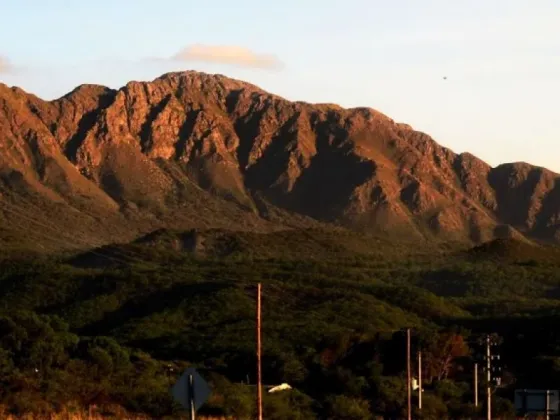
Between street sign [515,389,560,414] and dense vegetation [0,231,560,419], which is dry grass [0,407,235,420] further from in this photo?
street sign [515,389,560,414]

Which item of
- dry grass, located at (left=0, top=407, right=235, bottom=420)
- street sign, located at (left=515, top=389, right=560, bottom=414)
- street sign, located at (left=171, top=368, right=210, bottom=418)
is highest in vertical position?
street sign, located at (left=171, top=368, right=210, bottom=418)

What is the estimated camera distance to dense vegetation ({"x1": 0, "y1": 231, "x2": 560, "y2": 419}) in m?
59.6

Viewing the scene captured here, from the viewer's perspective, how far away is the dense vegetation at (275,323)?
5959 cm

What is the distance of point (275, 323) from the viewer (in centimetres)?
11269

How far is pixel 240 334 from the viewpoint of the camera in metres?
105

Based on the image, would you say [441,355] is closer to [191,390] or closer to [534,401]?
[534,401]

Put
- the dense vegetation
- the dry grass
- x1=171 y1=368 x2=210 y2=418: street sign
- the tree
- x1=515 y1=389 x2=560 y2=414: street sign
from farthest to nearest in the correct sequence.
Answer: the tree
the dense vegetation
the dry grass
x1=515 y1=389 x2=560 y2=414: street sign
x1=171 y1=368 x2=210 y2=418: street sign

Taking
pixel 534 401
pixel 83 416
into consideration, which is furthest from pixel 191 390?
pixel 83 416

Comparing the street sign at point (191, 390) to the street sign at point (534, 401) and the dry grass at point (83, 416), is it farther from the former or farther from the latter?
the dry grass at point (83, 416)

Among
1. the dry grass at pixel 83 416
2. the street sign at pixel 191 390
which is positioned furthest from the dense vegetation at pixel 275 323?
the street sign at pixel 191 390

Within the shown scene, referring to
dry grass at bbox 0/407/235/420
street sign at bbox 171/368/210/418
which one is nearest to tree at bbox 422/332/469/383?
dry grass at bbox 0/407/235/420

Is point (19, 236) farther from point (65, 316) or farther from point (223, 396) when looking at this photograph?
point (223, 396)

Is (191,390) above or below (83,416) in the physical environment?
above

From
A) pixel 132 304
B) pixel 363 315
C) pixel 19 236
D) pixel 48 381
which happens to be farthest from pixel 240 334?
pixel 19 236
